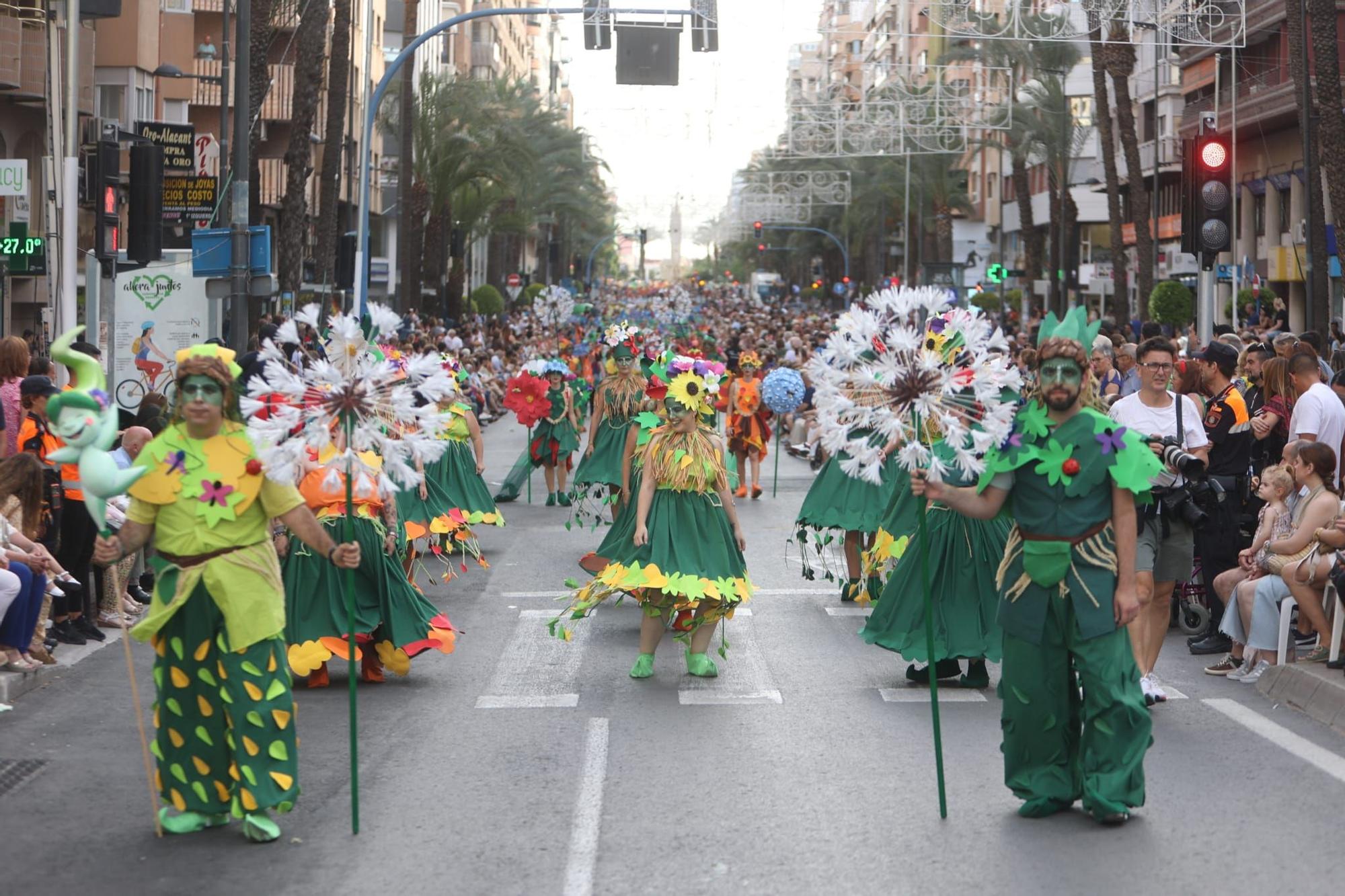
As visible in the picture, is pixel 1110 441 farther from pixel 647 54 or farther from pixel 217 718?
pixel 647 54

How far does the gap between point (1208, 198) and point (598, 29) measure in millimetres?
9241

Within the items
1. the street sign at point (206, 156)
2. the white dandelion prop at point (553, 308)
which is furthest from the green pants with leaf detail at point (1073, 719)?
the white dandelion prop at point (553, 308)

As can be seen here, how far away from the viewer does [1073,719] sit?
25.5 ft

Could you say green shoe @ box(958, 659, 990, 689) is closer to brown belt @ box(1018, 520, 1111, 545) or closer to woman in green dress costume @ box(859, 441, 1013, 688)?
woman in green dress costume @ box(859, 441, 1013, 688)

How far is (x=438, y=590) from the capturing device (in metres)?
15.6

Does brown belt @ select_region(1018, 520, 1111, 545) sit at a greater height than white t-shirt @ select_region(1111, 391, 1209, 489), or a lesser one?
lesser

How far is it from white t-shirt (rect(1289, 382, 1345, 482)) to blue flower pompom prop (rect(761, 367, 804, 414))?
933 centimetres

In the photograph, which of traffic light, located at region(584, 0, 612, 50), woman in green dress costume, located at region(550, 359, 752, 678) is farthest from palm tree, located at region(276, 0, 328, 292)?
woman in green dress costume, located at region(550, 359, 752, 678)

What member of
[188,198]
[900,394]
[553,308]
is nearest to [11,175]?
[188,198]

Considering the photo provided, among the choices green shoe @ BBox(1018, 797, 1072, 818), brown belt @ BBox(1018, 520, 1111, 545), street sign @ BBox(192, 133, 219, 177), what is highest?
street sign @ BBox(192, 133, 219, 177)

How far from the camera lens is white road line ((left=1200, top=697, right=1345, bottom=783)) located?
885cm

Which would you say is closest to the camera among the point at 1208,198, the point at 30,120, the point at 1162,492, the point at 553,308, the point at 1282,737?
→ the point at 1282,737

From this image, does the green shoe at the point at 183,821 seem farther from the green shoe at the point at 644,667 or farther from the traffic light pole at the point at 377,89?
the traffic light pole at the point at 377,89

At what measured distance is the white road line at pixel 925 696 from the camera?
418 inches
